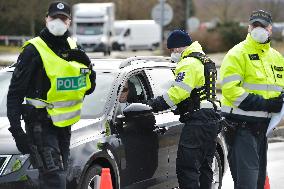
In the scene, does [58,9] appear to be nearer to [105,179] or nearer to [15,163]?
[15,163]

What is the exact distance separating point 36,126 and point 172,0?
70.9 meters

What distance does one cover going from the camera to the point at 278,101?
6.55 meters

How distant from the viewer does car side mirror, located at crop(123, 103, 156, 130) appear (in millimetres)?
6906

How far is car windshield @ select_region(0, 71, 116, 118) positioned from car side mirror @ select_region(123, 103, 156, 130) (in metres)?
0.25

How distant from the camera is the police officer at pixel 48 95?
5.42 m

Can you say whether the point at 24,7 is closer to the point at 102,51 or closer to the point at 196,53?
the point at 102,51

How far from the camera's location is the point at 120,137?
690cm

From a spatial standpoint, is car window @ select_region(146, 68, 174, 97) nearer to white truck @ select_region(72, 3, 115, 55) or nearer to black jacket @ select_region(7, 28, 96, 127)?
black jacket @ select_region(7, 28, 96, 127)

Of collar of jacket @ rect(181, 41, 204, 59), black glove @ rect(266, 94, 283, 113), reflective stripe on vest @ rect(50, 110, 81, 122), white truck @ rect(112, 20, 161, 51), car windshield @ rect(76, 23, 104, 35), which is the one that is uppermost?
collar of jacket @ rect(181, 41, 204, 59)

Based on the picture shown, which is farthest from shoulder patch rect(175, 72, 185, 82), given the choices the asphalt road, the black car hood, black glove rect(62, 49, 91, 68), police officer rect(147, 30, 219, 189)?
the asphalt road

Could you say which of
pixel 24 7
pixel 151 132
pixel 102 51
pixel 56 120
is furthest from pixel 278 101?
pixel 24 7

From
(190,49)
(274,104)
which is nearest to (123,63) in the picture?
(190,49)

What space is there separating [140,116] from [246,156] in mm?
1148

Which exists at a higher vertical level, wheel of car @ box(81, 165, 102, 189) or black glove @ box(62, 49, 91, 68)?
black glove @ box(62, 49, 91, 68)
